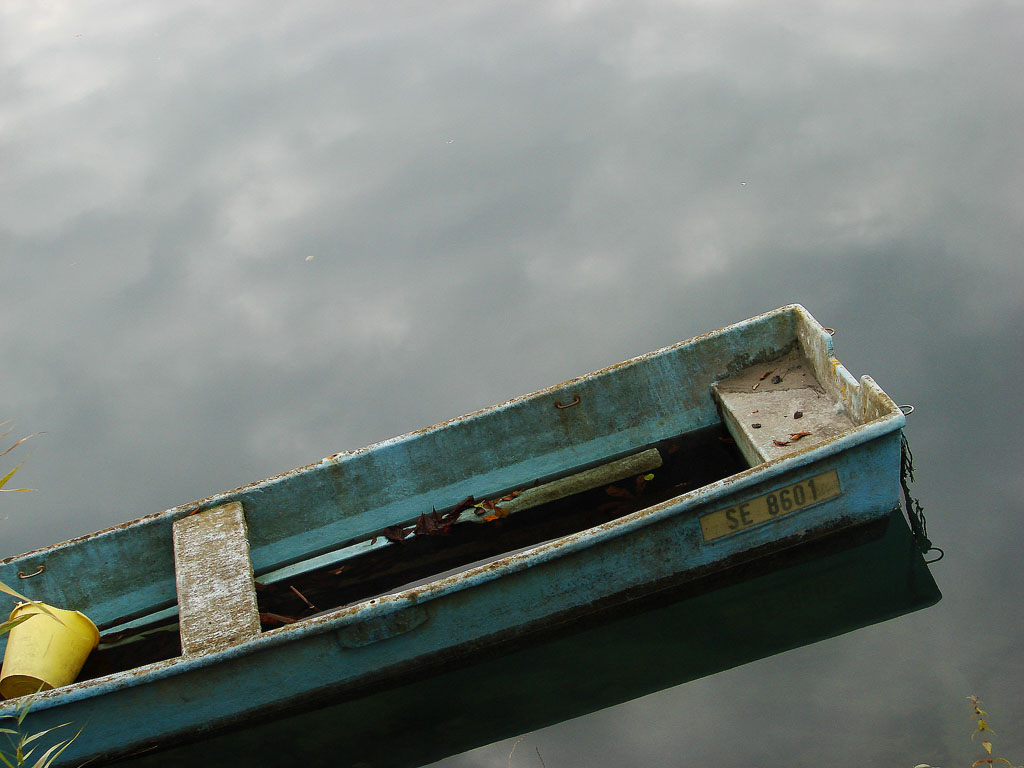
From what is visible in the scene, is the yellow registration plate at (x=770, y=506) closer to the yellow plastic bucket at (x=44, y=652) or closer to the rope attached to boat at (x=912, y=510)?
the rope attached to boat at (x=912, y=510)

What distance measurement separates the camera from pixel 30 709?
13.1 feet

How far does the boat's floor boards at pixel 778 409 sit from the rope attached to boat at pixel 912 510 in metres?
0.37

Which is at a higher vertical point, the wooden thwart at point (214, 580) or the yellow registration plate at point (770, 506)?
the wooden thwart at point (214, 580)

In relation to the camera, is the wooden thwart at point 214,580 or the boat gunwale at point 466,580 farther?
the wooden thwart at point 214,580

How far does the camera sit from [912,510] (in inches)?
190

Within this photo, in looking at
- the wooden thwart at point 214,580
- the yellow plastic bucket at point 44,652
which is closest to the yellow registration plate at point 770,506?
the wooden thwart at point 214,580

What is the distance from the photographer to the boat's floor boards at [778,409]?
4820 millimetres

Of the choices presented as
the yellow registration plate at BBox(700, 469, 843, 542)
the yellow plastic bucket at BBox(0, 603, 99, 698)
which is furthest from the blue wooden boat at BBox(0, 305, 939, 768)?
the yellow plastic bucket at BBox(0, 603, 99, 698)

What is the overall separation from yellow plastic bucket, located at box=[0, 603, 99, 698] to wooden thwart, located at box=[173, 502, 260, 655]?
1.72ft

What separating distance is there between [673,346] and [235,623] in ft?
8.17

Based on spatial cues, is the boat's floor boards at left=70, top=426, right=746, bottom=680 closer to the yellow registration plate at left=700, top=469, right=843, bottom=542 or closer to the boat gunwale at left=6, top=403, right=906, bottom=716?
the yellow registration plate at left=700, top=469, right=843, bottom=542

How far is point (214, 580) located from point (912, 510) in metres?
3.13

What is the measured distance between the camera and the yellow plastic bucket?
444 cm

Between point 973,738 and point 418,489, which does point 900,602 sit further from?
point 418,489
